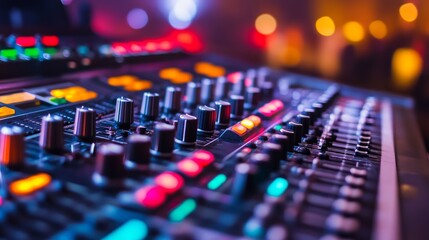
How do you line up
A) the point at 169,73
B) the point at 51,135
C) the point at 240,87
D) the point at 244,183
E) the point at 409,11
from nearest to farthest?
the point at 244,183 < the point at 51,135 < the point at 240,87 < the point at 169,73 < the point at 409,11

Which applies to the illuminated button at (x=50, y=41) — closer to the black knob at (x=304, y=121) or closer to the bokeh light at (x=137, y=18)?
the black knob at (x=304, y=121)

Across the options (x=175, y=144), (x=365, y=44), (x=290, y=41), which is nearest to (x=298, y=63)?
(x=290, y=41)

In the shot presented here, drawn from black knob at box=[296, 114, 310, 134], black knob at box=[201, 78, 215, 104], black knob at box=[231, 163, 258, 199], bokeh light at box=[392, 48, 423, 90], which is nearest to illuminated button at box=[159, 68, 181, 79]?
black knob at box=[201, 78, 215, 104]

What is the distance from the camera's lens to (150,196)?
0.60 m

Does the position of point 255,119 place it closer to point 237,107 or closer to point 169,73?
point 237,107

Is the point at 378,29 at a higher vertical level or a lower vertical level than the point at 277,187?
higher

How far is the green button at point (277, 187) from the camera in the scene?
67 centimetres

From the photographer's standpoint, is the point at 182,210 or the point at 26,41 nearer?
the point at 182,210

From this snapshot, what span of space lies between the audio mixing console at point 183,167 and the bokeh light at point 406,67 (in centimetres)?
132

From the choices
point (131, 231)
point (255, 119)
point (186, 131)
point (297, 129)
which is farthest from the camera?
point (255, 119)

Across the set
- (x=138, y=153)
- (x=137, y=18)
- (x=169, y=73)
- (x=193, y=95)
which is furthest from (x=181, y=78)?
(x=137, y=18)

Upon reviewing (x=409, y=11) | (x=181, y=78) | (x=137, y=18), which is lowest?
(x=181, y=78)

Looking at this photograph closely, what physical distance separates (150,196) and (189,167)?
127 mm

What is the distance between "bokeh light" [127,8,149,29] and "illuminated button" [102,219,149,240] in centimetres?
218
